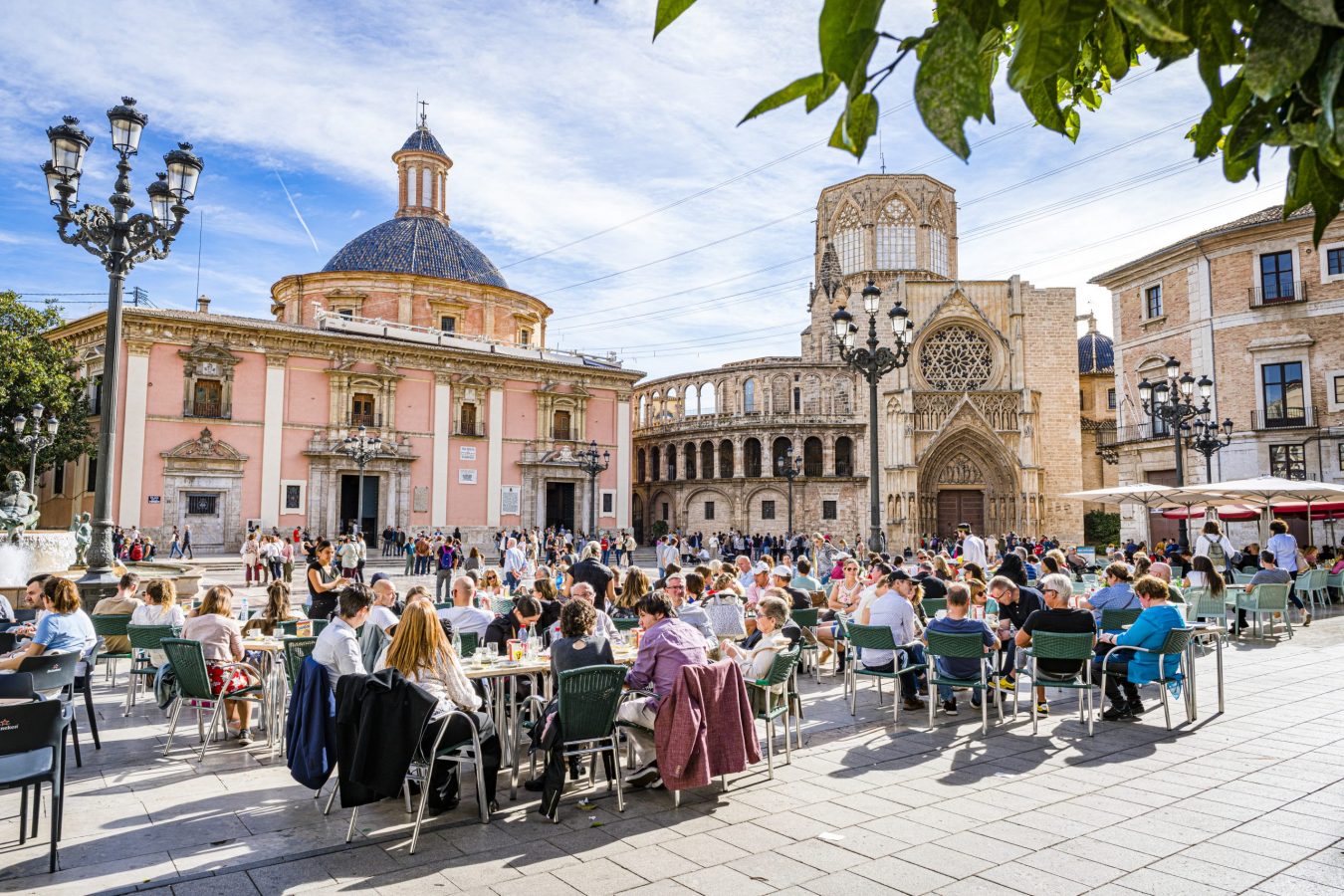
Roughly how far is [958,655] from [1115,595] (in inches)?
111

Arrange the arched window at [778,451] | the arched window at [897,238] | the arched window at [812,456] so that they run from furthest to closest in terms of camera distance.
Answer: the arched window at [897,238], the arched window at [812,456], the arched window at [778,451]

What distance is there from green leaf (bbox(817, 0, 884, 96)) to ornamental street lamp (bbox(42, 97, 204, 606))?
11051mm

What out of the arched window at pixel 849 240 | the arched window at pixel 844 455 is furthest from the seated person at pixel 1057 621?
the arched window at pixel 849 240

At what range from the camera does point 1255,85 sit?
1130mm

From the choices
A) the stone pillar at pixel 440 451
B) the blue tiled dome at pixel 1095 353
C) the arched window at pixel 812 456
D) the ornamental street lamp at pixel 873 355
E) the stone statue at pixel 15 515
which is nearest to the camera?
the ornamental street lamp at pixel 873 355

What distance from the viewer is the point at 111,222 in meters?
10.5

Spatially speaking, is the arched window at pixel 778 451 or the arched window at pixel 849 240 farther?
the arched window at pixel 849 240

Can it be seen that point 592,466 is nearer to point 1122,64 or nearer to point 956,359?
point 956,359

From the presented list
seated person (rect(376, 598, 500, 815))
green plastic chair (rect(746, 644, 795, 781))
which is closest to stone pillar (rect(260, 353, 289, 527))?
seated person (rect(376, 598, 500, 815))

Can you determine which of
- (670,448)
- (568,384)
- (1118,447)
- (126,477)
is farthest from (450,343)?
(1118,447)

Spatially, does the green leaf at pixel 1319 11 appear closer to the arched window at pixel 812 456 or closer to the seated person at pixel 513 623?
the seated person at pixel 513 623

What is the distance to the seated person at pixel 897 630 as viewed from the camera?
759 cm

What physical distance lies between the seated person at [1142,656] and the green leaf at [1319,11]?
6.95m

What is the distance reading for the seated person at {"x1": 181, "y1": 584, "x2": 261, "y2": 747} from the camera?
6498 mm
